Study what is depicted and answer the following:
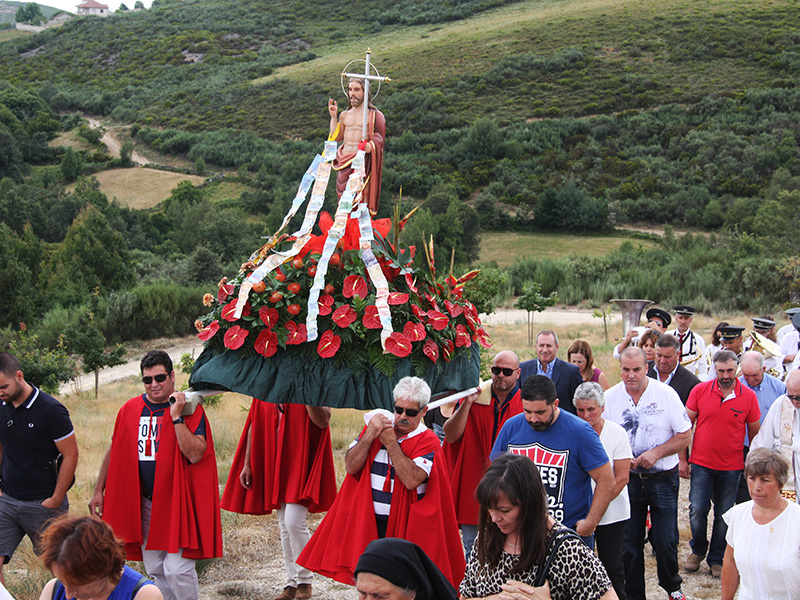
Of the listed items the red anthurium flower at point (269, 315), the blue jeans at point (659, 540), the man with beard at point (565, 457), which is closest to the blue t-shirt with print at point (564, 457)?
the man with beard at point (565, 457)

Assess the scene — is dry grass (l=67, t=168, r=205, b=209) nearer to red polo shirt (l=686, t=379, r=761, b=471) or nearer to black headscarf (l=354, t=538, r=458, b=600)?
red polo shirt (l=686, t=379, r=761, b=471)

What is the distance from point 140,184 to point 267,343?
63231mm

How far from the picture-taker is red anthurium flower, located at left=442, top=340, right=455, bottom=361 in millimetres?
5121

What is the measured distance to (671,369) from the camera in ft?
24.0

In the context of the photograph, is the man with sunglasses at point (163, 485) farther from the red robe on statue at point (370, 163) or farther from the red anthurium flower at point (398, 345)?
the red robe on statue at point (370, 163)

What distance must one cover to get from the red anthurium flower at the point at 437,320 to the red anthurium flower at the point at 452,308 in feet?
0.77

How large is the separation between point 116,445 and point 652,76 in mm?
68551

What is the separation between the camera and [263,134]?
6969cm

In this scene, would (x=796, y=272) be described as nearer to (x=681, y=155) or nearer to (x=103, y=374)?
(x=103, y=374)

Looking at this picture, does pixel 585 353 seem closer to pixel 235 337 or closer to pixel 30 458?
pixel 235 337

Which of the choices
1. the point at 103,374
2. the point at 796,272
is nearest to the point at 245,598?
the point at 103,374

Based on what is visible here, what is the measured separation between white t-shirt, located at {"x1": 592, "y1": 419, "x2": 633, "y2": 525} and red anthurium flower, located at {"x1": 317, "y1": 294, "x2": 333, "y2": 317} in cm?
212

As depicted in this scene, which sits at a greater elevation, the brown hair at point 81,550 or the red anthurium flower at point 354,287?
the red anthurium flower at point 354,287

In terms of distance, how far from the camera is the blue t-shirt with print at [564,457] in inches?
185
